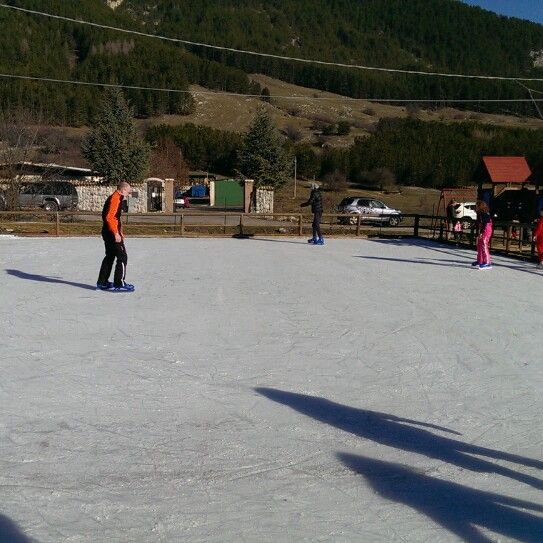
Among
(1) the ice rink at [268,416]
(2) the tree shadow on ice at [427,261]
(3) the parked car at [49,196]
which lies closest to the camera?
(1) the ice rink at [268,416]

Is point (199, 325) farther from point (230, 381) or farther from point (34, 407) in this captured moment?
point (34, 407)

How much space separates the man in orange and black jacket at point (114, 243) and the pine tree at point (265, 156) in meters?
39.1

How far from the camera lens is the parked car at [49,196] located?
1277 inches

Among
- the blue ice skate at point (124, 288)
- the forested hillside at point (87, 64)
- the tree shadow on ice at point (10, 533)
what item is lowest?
the tree shadow on ice at point (10, 533)

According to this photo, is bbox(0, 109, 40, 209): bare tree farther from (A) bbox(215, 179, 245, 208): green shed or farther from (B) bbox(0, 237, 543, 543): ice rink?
(A) bbox(215, 179, 245, 208): green shed

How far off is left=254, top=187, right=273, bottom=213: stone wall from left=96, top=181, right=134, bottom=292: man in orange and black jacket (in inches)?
1331

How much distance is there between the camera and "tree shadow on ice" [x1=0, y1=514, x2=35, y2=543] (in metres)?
3.51

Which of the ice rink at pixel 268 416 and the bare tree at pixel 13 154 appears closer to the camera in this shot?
the ice rink at pixel 268 416

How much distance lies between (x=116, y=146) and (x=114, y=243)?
3592 centimetres

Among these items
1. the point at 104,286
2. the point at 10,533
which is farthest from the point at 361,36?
the point at 10,533

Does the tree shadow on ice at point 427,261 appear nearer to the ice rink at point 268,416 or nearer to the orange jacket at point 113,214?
the ice rink at point 268,416

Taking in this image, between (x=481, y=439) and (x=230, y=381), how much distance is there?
232 cm

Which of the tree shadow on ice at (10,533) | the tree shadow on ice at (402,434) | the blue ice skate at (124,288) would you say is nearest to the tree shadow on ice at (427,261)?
the blue ice skate at (124,288)

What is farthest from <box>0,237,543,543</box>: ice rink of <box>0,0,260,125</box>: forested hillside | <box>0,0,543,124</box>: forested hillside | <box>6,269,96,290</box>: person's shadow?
<box>0,0,260,125</box>: forested hillside
